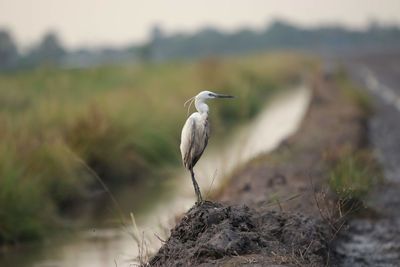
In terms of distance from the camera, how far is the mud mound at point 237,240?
641 cm

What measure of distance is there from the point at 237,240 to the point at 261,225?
90cm

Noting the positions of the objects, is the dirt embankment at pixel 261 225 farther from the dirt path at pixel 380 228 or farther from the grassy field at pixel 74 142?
the grassy field at pixel 74 142

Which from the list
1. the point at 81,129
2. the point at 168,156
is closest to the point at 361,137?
the point at 168,156

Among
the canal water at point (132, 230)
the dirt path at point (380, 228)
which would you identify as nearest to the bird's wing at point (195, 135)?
the canal water at point (132, 230)

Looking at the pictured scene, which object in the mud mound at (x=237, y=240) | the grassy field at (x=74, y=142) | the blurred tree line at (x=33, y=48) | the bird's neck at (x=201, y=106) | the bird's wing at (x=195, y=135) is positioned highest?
the blurred tree line at (x=33, y=48)

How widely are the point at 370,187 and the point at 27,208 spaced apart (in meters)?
4.22

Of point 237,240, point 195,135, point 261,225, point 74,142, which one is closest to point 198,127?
point 195,135

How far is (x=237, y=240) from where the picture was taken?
6.54 meters

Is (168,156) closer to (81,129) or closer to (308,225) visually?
(81,129)

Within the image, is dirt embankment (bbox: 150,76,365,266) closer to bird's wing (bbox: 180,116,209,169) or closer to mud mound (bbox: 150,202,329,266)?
mud mound (bbox: 150,202,329,266)

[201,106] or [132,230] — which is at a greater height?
[132,230]

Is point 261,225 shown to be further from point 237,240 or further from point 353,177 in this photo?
point 353,177

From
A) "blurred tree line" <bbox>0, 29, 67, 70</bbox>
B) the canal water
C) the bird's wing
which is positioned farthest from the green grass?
"blurred tree line" <bbox>0, 29, 67, 70</bbox>

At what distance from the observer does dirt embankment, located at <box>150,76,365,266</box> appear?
6.46 meters
